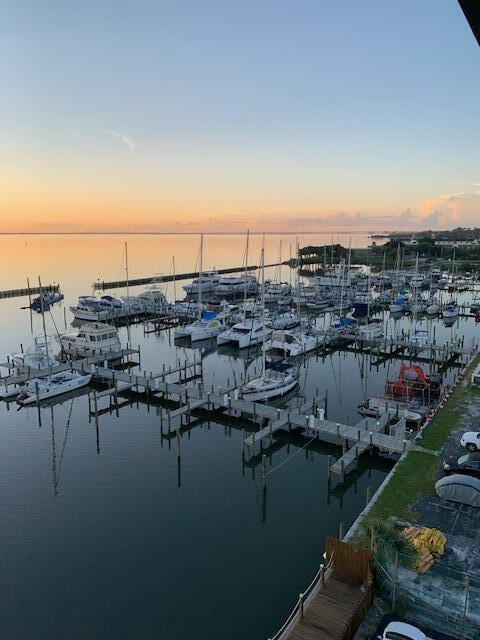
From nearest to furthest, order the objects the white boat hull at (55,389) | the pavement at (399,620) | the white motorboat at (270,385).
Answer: the pavement at (399,620), the white motorboat at (270,385), the white boat hull at (55,389)

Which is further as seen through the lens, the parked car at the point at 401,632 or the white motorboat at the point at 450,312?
the white motorboat at the point at 450,312

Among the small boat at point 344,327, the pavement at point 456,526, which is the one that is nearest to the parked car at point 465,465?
the pavement at point 456,526

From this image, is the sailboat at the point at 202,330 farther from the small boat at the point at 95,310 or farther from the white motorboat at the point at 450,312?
the white motorboat at the point at 450,312

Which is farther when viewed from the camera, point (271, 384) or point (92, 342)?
point (92, 342)

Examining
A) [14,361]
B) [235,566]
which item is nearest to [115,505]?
[235,566]

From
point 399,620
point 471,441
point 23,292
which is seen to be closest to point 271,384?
point 471,441

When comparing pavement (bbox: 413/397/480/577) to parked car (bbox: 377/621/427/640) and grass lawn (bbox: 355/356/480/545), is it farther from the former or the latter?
parked car (bbox: 377/621/427/640)

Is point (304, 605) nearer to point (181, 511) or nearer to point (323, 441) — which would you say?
point (181, 511)

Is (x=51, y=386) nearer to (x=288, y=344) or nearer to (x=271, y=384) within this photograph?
(x=271, y=384)
